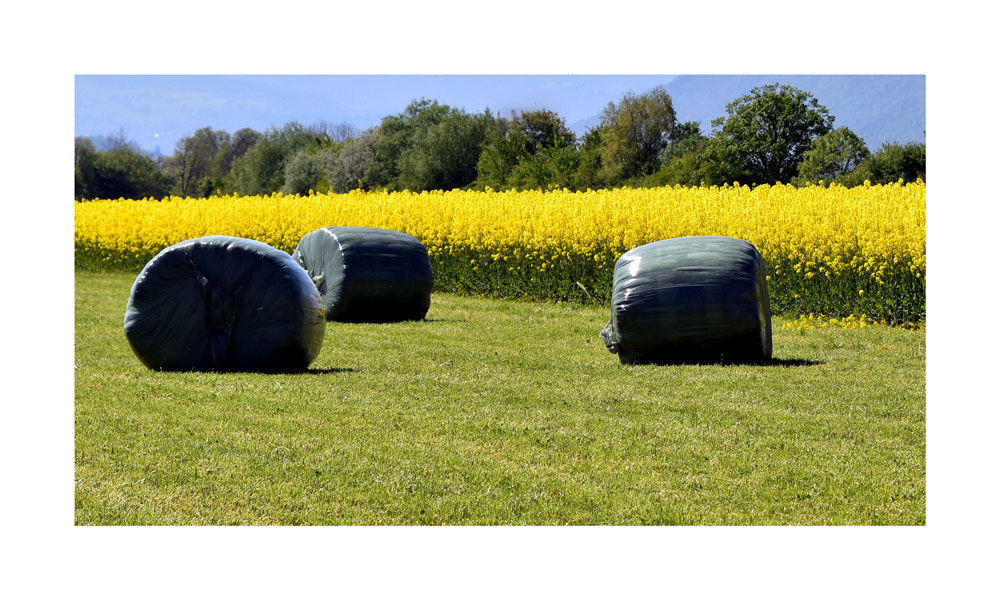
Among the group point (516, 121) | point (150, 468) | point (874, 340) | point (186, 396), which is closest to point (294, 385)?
point (186, 396)

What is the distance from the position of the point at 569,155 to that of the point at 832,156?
29.7 ft

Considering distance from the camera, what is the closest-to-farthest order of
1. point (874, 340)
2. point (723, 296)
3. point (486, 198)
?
point (723, 296) → point (874, 340) → point (486, 198)

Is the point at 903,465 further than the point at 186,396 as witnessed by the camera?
No

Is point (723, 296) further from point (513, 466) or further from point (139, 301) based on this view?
point (139, 301)

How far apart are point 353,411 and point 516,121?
44898 mm

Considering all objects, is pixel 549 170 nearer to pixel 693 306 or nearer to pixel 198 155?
pixel 693 306

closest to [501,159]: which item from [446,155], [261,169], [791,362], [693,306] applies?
[446,155]

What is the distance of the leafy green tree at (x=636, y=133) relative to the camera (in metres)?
36.6

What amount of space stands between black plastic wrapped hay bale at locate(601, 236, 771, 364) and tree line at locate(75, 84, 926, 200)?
1779 centimetres

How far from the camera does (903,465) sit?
6016mm

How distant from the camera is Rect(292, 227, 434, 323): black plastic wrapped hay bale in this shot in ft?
46.5

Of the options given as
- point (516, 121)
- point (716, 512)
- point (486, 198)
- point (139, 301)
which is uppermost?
point (516, 121)

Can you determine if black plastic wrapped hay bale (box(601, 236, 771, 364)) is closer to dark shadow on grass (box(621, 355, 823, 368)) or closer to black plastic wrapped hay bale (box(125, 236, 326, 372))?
dark shadow on grass (box(621, 355, 823, 368))

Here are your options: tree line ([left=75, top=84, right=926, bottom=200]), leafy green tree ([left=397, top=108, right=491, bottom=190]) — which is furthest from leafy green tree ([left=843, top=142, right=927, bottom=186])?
leafy green tree ([left=397, top=108, right=491, bottom=190])
